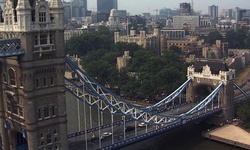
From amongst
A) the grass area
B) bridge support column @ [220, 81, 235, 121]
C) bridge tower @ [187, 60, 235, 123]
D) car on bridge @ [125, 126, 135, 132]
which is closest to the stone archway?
car on bridge @ [125, 126, 135, 132]

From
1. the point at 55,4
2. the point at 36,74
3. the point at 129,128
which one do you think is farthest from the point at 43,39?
the point at 129,128

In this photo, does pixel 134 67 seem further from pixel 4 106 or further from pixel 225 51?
pixel 4 106

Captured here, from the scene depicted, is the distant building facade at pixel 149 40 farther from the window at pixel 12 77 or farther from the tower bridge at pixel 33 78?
the window at pixel 12 77

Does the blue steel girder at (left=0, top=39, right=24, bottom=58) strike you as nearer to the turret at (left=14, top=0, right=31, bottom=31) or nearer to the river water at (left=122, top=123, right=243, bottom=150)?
the turret at (left=14, top=0, right=31, bottom=31)

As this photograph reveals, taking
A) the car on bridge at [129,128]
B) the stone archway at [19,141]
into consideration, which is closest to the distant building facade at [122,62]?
the car on bridge at [129,128]

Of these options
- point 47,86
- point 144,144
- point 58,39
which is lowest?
point 144,144

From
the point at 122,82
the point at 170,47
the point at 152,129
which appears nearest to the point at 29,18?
the point at 152,129
